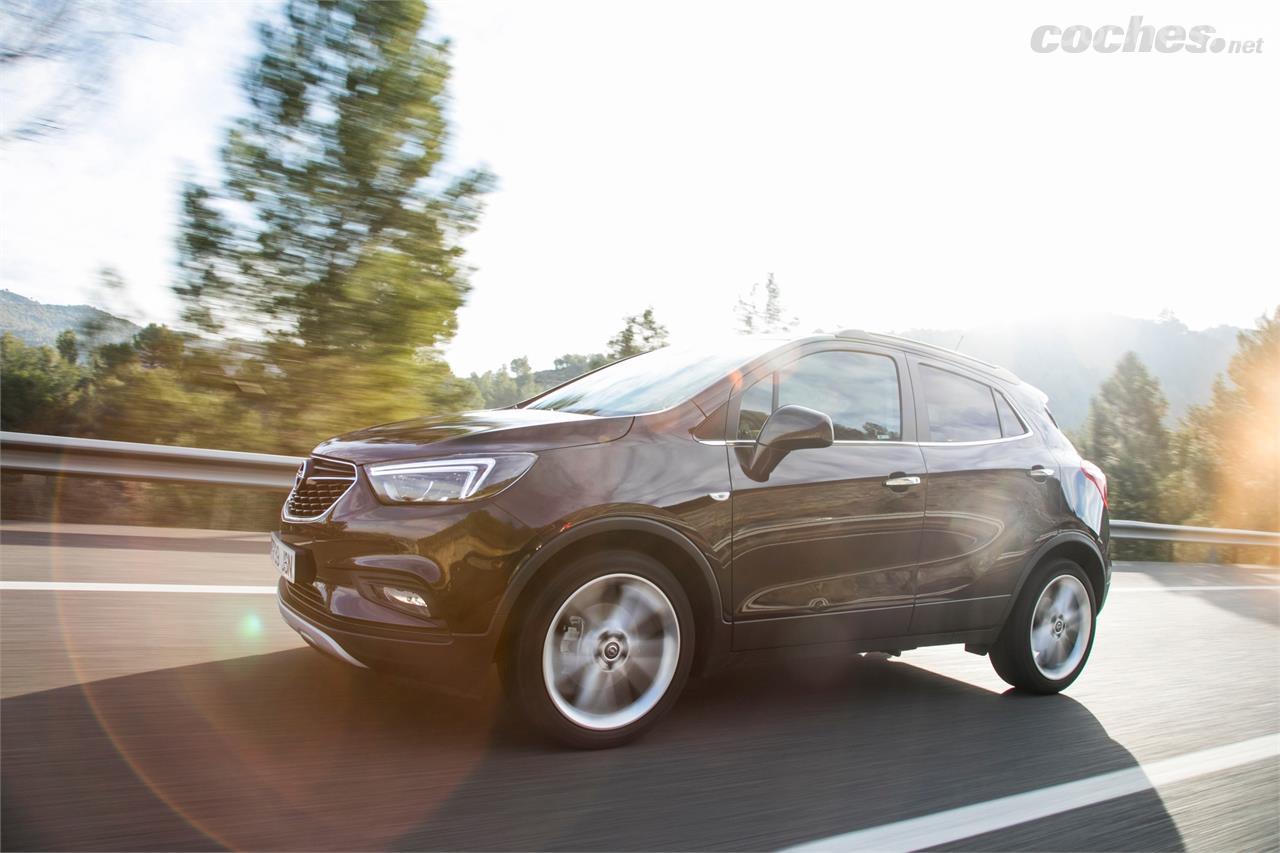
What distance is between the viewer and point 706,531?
3832 mm

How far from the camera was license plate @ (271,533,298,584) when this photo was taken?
12.3 ft

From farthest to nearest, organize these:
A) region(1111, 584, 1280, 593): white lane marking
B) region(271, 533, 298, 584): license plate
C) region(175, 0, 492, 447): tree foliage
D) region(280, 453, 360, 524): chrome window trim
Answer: region(175, 0, 492, 447): tree foliage → region(1111, 584, 1280, 593): white lane marking → region(271, 533, 298, 584): license plate → region(280, 453, 360, 524): chrome window trim

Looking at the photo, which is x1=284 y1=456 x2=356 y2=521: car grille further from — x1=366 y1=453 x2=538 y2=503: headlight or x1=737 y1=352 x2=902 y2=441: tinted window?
x1=737 y1=352 x2=902 y2=441: tinted window

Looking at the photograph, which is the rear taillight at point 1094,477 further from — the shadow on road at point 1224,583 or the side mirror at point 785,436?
the shadow on road at point 1224,583

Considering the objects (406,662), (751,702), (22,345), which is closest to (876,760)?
(751,702)

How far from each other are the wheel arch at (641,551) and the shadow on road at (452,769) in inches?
12.2

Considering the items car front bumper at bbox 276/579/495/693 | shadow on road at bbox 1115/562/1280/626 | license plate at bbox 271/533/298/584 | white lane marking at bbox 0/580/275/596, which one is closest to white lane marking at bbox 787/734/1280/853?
car front bumper at bbox 276/579/495/693

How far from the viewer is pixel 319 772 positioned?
3186mm

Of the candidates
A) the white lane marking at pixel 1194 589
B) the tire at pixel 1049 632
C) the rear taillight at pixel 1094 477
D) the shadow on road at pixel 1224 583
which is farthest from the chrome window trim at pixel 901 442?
the white lane marking at pixel 1194 589

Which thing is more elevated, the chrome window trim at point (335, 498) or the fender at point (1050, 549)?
the chrome window trim at point (335, 498)

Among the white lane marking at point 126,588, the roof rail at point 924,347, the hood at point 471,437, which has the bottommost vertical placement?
the white lane marking at point 126,588

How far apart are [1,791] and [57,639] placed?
1.72 meters

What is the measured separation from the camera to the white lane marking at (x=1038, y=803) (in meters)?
3.08

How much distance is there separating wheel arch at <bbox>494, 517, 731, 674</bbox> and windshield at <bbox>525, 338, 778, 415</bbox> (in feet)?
1.78
